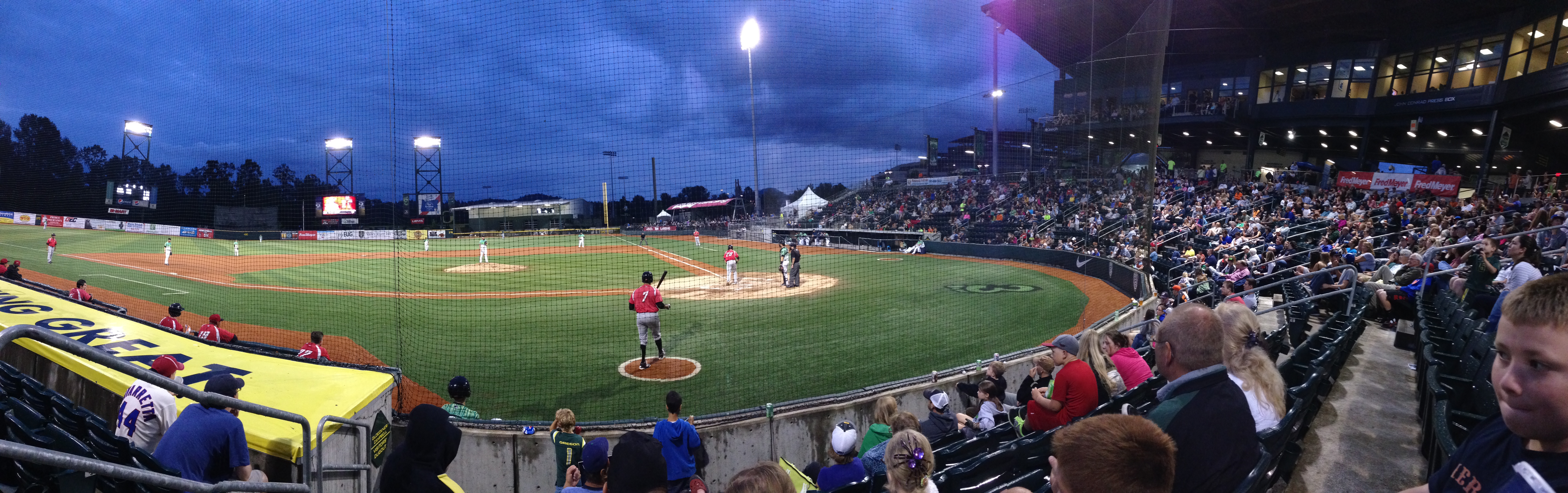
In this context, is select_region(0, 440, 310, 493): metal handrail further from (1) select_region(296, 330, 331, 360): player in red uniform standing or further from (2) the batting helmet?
(1) select_region(296, 330, 331, 360): player in red uniform standing

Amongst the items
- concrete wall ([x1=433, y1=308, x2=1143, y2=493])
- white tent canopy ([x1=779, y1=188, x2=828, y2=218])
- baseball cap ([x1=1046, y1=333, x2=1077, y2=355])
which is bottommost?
concrete wall ([x1=433, y1=308, x2=1143, y2=493])

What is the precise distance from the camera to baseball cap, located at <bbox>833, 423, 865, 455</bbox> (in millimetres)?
3875

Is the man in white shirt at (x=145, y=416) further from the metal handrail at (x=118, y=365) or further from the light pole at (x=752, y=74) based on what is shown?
the light pole at (x=752, y=74)

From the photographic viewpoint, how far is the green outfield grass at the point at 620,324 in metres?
8.52

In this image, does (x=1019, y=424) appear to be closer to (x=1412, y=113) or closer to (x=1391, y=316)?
(x=1391, y=316)

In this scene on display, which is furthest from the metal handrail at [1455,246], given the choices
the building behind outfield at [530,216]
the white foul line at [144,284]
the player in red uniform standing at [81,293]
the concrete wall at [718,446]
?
the building behind outfield at [530,216]

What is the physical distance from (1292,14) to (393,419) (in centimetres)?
3188

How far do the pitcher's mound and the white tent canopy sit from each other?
1391 centimetres

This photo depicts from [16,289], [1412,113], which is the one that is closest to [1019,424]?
[16,289]

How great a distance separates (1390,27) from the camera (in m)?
24.0

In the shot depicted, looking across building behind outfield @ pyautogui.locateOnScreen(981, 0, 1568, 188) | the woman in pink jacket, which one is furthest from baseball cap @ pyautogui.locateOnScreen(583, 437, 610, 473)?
building behind outfield @ pyautogui.locateOnScreen(981, 0, 1568, 188)

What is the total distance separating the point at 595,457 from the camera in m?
3.78

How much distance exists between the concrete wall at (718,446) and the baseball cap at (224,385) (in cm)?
257

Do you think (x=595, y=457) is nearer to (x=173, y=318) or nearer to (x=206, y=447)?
(x=206, y=447)
